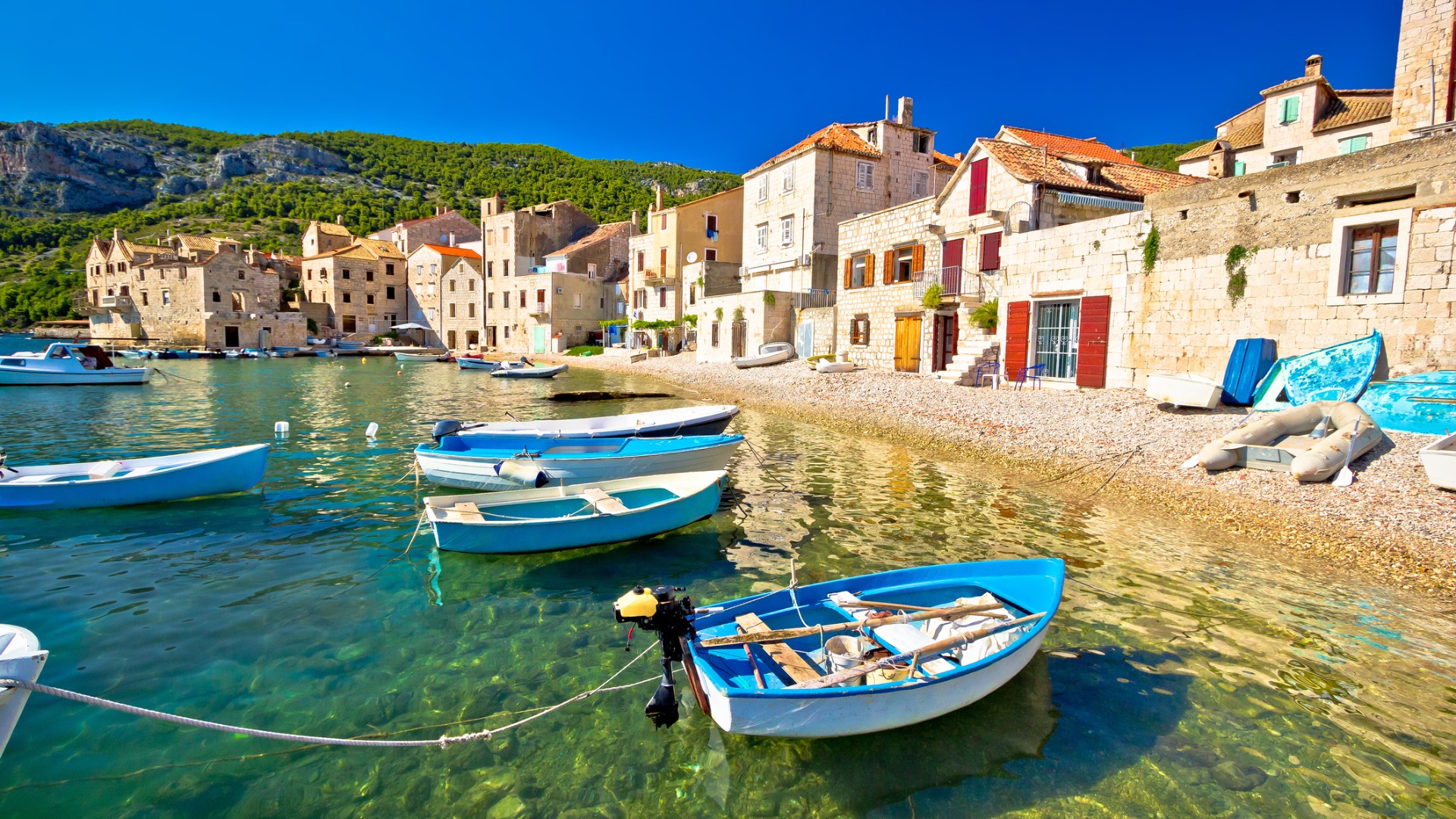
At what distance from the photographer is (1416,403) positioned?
1169 centimetres

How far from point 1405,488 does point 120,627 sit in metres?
16.6

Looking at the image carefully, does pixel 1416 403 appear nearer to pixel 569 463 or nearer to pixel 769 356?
pixel 569 463

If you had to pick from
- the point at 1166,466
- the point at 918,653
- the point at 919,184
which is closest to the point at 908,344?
the point at 919,184

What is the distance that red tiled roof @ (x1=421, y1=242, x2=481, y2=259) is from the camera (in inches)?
2484

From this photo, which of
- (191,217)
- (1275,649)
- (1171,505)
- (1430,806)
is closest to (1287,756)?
(1430,806)

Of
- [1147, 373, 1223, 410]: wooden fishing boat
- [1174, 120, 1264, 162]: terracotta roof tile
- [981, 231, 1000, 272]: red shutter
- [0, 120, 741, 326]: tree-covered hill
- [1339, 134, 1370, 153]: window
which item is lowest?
[1147, 373, 1223, 410]: wooden fishing boat

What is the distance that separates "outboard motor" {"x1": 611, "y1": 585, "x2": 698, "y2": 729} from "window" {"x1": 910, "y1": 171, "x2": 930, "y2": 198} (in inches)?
1326

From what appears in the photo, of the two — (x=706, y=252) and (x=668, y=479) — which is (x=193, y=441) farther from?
(x=706, y=252)

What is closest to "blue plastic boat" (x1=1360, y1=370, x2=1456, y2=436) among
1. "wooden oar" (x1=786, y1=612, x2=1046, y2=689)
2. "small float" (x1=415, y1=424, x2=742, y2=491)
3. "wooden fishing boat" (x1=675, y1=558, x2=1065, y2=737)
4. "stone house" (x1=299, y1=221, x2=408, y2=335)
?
"wooden fishing boat" (x1=675, y1=558, x2=1065, y2=737)

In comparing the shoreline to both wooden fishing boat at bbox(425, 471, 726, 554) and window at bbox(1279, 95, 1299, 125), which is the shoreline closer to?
wooden fishing boat at bbox(425, 471, 726, 554)

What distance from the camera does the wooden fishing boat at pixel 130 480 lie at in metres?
10.4

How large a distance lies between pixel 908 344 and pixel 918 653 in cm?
2190

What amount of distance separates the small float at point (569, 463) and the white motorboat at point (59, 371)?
29239 millimetres

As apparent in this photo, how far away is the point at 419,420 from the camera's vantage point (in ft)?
70.6
